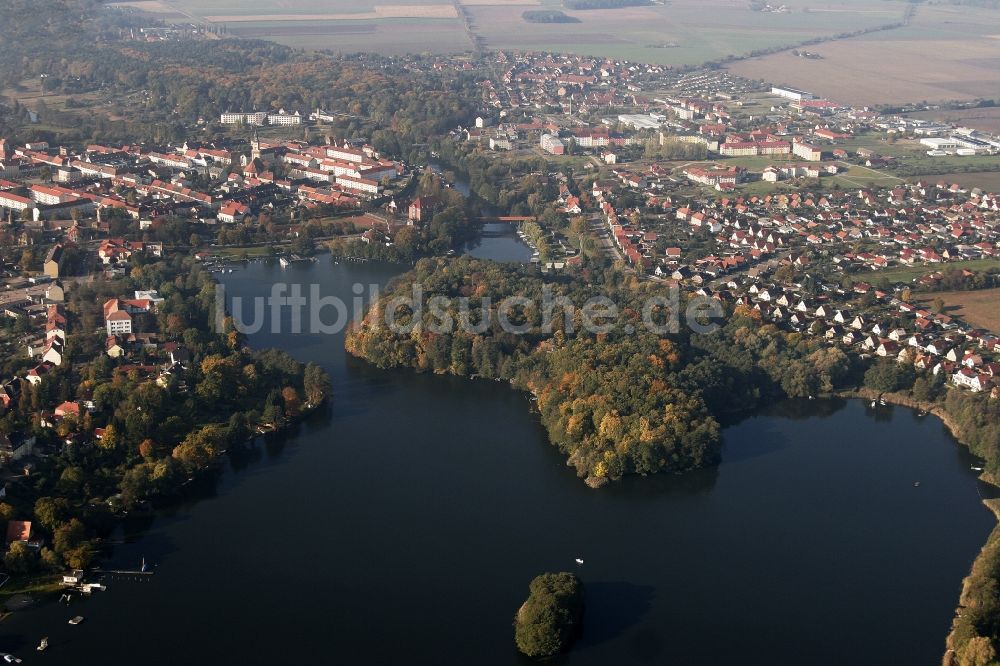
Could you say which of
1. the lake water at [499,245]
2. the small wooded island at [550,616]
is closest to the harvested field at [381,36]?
the lake water at [499,245]

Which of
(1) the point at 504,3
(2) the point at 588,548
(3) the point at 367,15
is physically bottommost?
(2) the point at 588,548

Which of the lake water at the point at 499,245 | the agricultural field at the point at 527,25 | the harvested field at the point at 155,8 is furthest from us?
the harvested field at the point at 155,8

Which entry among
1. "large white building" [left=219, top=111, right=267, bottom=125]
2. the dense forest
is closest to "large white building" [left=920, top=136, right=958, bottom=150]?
the dense forest

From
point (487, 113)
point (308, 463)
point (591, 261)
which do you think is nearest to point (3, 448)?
point (308, 463)

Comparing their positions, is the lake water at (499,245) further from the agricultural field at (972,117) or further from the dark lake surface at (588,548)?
the agricultural field at (972,117)

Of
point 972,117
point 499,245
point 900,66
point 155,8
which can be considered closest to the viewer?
point 499,245

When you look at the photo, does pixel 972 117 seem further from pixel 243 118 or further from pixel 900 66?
pixel 243 118

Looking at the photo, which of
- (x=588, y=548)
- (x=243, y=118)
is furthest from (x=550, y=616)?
(x=243, y=118)
